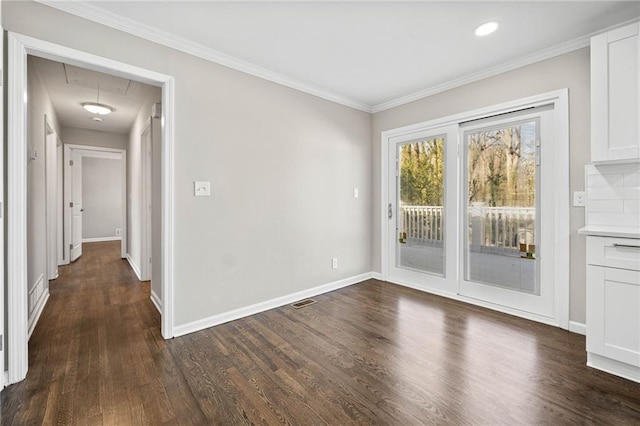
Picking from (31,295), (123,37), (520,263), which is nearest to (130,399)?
(31,295)

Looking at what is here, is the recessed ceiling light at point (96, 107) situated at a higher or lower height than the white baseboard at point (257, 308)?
higher

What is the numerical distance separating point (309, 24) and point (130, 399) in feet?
9.29

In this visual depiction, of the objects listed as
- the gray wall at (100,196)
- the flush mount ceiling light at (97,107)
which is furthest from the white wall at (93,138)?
the gray wall at (100,196)

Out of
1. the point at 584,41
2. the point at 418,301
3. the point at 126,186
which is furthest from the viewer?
the point at 126,186

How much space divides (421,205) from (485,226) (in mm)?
806

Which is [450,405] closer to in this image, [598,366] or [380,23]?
[598,366]

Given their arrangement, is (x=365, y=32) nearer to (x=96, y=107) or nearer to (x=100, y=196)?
(x=96, y=107)

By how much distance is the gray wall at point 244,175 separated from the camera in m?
2.42

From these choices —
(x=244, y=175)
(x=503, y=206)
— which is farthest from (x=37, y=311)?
(x=503, y=206)

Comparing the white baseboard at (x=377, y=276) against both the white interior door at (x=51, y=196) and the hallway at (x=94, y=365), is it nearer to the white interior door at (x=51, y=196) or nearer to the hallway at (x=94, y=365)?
the hallway at (x=94, y=365)

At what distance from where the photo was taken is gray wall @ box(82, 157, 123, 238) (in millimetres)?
7973

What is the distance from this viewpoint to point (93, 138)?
5676 mm

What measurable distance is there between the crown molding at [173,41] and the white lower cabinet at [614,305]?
3.05 m

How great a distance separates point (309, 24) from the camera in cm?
228
